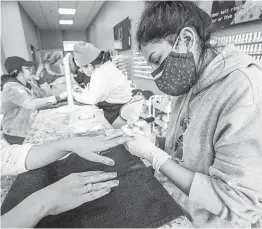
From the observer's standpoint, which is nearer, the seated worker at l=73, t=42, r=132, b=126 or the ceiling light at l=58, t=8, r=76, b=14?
the seated worker at l=73, t=42, r=132, b=126

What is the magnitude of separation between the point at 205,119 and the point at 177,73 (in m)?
0.29

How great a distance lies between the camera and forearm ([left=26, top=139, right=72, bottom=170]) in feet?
2.61

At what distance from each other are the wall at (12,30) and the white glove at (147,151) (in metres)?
6.24

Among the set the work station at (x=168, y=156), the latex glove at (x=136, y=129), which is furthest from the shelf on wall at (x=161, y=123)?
the latex glove at (x=136, y=129)

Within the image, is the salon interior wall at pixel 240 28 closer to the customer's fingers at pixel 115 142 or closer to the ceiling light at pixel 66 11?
the customer's fingers at pixel 115 142

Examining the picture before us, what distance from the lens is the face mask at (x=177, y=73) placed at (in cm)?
90

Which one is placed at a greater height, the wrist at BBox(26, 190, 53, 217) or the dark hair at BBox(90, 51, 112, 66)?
the dark hair at BBox(90, 51, 112, 66)

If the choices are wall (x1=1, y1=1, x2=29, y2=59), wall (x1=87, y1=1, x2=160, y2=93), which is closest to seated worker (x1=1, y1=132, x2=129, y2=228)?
wall (x1=87, y1=1, x2=160, y2=93)

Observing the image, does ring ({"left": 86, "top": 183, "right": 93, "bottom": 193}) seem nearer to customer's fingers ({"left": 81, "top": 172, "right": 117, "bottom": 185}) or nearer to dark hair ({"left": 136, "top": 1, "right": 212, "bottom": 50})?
customer's fingers ({"left": 81, "top": 172, "right": 117, "bottom": 185})

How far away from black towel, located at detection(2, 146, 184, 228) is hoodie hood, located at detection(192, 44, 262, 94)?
1.63ft

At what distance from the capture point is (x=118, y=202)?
58cm

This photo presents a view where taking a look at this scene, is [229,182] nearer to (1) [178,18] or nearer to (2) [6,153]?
(1) [178,18]

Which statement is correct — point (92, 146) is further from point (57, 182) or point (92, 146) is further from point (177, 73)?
point (177, 73)

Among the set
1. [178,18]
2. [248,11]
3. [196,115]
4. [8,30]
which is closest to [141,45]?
[178,18]
